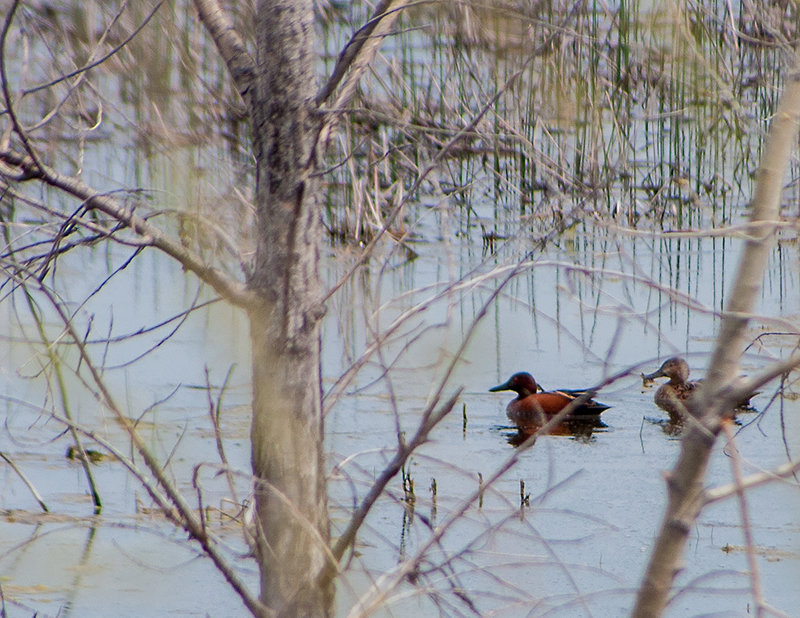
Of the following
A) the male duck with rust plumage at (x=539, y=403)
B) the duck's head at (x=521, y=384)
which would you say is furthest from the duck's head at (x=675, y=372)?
the duck's head at (x=521, y=384)

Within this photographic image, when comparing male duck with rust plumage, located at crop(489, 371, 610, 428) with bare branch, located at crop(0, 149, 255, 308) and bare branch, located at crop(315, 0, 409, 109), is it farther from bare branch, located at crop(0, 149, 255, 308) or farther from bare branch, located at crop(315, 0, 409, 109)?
bare branch, located at crop(0, 149, 255, 308)

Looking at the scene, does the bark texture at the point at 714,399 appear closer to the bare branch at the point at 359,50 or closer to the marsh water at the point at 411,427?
the marsh water at the point at 411,427

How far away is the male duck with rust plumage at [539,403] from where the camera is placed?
6.52m

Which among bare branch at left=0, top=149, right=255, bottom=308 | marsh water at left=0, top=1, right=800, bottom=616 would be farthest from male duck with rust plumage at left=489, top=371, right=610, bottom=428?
bare branch at left=0, top=149, right=255, bottom=308

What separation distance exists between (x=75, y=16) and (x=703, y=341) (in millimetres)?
5307

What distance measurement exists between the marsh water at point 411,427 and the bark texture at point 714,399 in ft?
0.59

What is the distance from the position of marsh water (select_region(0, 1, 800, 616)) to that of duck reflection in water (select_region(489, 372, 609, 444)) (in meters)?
0.09

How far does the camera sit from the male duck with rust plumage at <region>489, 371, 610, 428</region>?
6520mm

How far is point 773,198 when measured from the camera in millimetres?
1582

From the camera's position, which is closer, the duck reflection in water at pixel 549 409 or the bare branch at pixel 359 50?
the bare branch at pixel 359 50

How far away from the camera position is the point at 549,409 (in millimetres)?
6656

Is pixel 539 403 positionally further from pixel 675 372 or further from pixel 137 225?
pixel 137 225

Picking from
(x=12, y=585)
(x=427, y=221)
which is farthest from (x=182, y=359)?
(x=427, y=221)

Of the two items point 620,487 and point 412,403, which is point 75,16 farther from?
point 412,403
